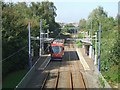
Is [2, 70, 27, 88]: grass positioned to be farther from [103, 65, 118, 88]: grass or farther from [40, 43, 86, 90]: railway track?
[103, 65, 118, 88]: grass

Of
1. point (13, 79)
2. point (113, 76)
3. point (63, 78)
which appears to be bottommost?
point (63, 78)

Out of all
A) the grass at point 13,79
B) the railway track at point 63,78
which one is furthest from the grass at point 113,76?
the grass at point 13,79

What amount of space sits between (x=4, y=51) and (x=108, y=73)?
31.6 ft

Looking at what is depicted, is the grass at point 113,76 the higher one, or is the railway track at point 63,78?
the grass at point 113,76

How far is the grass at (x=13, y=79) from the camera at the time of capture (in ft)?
86.4

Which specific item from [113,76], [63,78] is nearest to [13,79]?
[63,78]

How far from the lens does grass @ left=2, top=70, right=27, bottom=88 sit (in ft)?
86.4

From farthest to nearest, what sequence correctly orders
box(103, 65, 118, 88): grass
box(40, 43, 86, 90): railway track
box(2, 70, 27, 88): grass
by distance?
box(103, 65, 118, 88): grass
box(40, 43, 86, 90): railway track
box(2, 70, 27, 88): grass

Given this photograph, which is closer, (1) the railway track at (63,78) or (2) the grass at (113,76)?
(1) the railway track at (63,78)

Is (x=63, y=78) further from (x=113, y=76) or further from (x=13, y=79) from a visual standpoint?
(x=113, y=76)

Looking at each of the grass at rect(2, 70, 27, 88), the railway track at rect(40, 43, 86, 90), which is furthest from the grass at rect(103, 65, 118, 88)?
the grass at rect(2, 70, 27, 88)

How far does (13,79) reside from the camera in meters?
29.4

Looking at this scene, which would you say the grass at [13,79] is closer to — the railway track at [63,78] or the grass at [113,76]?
the railway track at [63,78]

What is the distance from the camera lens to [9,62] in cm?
3148
